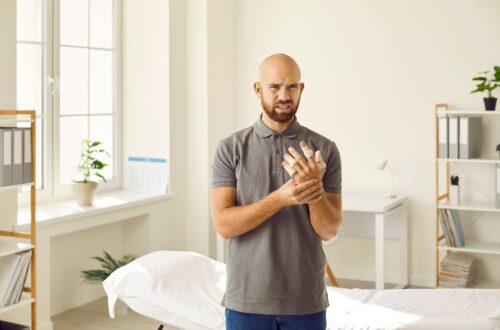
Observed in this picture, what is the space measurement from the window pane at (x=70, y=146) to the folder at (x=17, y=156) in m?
1.27

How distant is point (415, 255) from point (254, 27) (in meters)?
2.08

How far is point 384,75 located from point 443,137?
0.69m

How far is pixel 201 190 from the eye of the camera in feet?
17.6

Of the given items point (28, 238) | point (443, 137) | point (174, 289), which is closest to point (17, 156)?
point (28, 238)

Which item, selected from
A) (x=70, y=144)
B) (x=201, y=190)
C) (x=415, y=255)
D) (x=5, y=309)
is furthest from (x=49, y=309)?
(x=415, y=255)

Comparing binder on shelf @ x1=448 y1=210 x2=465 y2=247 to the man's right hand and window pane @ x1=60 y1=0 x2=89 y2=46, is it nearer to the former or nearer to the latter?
window pane @ x1=60 y1=0 x2=89 y2=46

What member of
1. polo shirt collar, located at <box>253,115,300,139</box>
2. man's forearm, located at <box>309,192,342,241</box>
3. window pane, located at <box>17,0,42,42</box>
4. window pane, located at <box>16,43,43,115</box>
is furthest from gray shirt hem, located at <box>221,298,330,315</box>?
window pane, located at <box>17,0,42,42</box>

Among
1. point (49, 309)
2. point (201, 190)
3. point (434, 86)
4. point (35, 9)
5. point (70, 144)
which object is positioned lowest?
point (49, 309)

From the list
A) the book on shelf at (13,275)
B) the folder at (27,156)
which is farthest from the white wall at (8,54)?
the book on shelf at (13,275)

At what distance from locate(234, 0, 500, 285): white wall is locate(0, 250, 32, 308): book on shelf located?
255 cm

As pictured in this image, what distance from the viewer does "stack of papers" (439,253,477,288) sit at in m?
4.73

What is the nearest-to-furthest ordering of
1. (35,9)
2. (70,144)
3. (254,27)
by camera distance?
1. (35,9)
2. (70,144)
3. (254,27)

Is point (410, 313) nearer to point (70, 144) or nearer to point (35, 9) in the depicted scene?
point (70, 144)

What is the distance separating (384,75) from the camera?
5.18 metres
